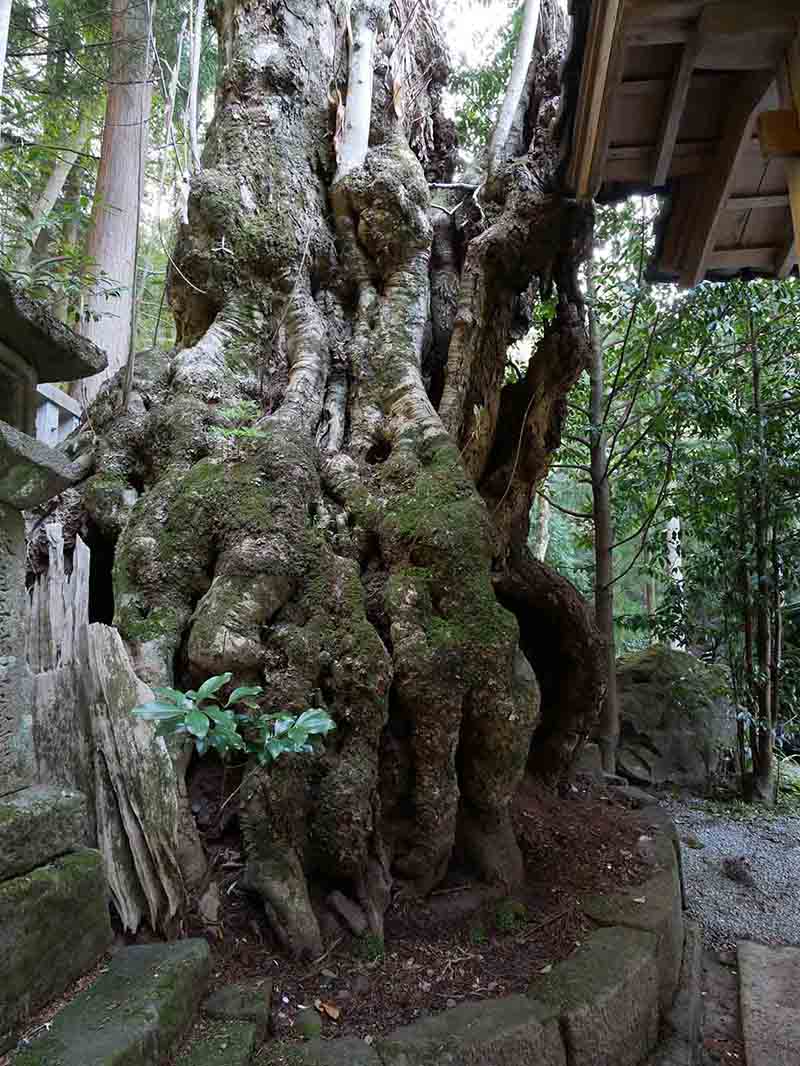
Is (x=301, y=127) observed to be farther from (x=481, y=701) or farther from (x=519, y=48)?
(x=481, y=701)

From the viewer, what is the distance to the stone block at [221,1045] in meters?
1.85

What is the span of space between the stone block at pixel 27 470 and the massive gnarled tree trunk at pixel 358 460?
880mm

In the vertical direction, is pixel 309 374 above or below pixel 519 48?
below

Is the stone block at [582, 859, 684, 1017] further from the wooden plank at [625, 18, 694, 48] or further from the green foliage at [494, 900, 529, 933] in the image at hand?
the wooden plank at [625, 18, 694, 48]

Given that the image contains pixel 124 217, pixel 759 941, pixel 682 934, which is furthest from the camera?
pixel 124 217

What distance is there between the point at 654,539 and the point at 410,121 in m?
4.46

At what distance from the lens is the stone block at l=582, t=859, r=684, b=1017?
9.28 ft

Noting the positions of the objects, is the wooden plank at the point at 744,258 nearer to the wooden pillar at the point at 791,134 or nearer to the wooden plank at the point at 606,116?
the wooden plank at the point at 606,116

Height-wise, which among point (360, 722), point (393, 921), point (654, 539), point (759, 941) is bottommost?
point (759, 941)

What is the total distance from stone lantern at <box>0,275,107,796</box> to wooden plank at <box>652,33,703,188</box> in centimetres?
259

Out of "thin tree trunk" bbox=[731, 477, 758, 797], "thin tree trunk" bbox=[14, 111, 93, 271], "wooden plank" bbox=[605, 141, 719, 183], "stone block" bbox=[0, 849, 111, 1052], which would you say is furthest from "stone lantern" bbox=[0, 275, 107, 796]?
"thin tree trunk" bbox=[14, 111, 93, 271]

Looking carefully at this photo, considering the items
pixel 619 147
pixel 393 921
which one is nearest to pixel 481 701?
pixel 393 921

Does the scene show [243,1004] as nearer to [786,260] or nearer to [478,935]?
[478,935]

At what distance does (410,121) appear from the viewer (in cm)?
586
